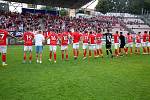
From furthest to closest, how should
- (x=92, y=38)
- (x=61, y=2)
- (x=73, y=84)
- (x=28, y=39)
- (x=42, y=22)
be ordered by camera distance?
(x=61, y=2), (x=42, y=22), (x=92, y=38), (x=28, y=39), (x=73, y=84)

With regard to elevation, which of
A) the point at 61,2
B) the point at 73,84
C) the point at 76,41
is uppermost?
the point at 61,2

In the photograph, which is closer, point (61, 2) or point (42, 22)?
point (42, 22)

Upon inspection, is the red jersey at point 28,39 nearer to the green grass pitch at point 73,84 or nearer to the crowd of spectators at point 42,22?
the green grass pitch at point 73,84

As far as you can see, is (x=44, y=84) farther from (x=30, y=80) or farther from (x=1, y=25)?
(x=1, y=25)

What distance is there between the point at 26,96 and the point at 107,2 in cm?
9774

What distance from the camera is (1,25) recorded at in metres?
45.7

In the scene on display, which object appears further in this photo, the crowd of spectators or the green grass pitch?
the crowd of spectators

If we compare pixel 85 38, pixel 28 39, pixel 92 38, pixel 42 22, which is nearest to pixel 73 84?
pixel 28 39

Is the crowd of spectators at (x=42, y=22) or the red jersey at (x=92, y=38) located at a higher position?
the crowd of spectators at (x=42, y=22)

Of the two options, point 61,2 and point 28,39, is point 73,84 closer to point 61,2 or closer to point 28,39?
point 28,39

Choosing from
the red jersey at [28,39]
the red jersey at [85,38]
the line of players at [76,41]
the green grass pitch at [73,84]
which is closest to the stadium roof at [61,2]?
the line of players at [76,41]

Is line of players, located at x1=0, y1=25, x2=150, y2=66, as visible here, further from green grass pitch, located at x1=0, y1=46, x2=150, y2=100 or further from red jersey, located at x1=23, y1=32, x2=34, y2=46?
green grass pitch, located at x1=0, y1=46, x2=150, y2=100

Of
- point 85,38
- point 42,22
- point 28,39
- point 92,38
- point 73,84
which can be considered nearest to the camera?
point 73,84

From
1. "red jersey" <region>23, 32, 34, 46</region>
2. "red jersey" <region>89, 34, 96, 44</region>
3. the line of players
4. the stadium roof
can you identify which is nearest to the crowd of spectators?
the stadium roof
